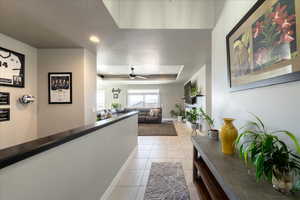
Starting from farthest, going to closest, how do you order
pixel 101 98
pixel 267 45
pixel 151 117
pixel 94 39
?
pixel 101 98, pixel 151 117, pixel 94 39, pixel 267 45

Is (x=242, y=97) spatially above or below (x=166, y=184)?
above

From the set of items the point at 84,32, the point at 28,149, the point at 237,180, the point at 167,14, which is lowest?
the point at 237,180

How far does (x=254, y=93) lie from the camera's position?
1.26 metres

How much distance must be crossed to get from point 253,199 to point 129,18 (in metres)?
2.43

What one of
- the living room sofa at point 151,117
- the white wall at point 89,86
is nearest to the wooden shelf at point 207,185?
the white wall at point 89,86

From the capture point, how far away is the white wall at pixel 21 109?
2371mm

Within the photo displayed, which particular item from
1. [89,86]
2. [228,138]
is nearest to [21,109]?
[89,86]

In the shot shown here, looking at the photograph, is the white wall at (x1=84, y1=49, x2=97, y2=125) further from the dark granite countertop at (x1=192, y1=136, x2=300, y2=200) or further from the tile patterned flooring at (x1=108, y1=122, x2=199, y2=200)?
the dark granite countertop at (x1=192, y1=136, x2=300, y2=200)

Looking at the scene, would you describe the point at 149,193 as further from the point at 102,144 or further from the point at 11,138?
the point at 11,138

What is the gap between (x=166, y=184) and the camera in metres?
2.09

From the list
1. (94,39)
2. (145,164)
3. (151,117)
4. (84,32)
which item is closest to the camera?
(84,32)

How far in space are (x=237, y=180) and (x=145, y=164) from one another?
2.09 meters

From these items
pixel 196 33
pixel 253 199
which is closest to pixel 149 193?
pixel 253 199

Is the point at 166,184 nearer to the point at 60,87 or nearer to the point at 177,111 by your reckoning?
the point at 60,87
